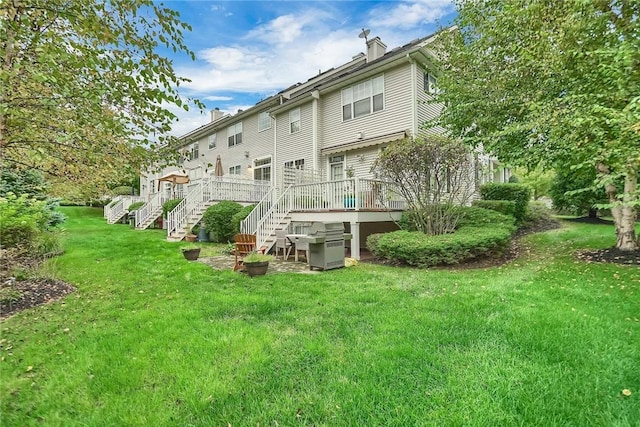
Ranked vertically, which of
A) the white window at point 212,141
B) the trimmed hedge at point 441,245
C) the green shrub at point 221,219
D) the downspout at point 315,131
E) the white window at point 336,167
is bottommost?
the trimmed hedge at point 441,245

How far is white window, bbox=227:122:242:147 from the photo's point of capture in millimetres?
20812

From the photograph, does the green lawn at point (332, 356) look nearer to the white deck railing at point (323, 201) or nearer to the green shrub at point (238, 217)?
the white deck railing at point (323, 201)

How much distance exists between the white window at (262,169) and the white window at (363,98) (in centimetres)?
620

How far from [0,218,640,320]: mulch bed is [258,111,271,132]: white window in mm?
11885

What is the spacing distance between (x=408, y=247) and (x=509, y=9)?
5963 mm

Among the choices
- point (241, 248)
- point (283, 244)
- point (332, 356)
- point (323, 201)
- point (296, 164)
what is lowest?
point (332, 356)

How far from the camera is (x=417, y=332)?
370 centimetres

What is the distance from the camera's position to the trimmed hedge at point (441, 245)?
7711 mm

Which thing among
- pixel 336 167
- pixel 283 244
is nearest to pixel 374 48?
pixel 336 167

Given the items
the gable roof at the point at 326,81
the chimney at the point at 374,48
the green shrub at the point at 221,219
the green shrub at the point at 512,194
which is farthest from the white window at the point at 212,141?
the green shrub at the point at 512,194

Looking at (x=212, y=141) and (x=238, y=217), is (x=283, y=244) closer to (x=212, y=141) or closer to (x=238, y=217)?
(x=238, y=217)

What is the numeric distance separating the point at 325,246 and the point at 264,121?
1318 cm

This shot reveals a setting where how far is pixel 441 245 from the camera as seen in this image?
773cm

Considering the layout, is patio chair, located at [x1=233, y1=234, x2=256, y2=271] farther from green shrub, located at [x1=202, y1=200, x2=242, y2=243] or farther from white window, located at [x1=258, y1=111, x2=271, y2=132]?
white window, located at [x1=258, y1=111, x2=271, y2=132]
